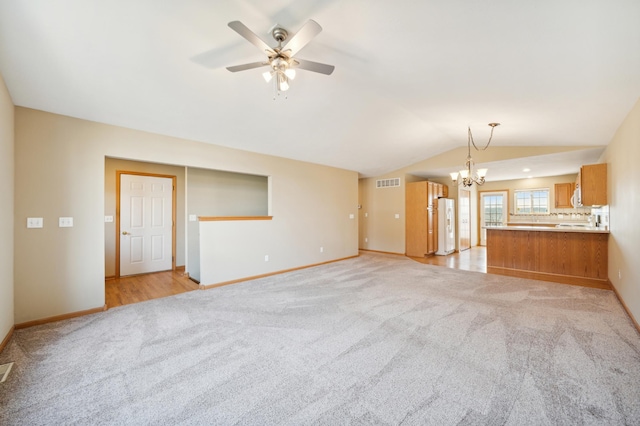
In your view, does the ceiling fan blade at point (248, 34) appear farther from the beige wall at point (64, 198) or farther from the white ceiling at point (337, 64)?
the beige wall at point (64, 198)

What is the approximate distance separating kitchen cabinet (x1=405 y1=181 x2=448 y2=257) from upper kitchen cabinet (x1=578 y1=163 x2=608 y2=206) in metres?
3.17

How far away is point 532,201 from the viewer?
8.59 metres

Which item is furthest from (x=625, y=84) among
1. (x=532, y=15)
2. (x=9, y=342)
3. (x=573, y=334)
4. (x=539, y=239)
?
(x=9, y=342)

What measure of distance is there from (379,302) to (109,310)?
359 cm

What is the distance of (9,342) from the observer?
2.63 metres

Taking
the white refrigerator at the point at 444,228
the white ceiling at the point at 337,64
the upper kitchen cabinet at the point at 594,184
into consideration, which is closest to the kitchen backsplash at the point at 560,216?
the white refrigerator at the point at 444,228

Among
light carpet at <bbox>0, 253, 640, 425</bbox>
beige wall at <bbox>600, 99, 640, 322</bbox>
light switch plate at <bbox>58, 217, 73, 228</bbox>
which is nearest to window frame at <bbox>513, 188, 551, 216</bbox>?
beige wall at <bbox>600, 99, 640, 322</bbox>

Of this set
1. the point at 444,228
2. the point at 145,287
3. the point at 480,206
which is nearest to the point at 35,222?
the point at 145,287

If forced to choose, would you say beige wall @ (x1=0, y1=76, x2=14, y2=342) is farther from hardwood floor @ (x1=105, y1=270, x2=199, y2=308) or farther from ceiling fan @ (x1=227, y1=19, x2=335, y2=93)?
ceiling fan @ (x1=227, y1=19, x2=335, y2=93)

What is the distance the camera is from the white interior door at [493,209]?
9117 millimetres

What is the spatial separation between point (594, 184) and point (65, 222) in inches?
309

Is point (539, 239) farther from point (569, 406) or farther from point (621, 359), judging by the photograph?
point (569, 406)

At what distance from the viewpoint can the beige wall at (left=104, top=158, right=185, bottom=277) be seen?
503 centimetres

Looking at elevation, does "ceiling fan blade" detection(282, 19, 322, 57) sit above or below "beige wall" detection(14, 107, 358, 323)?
above
